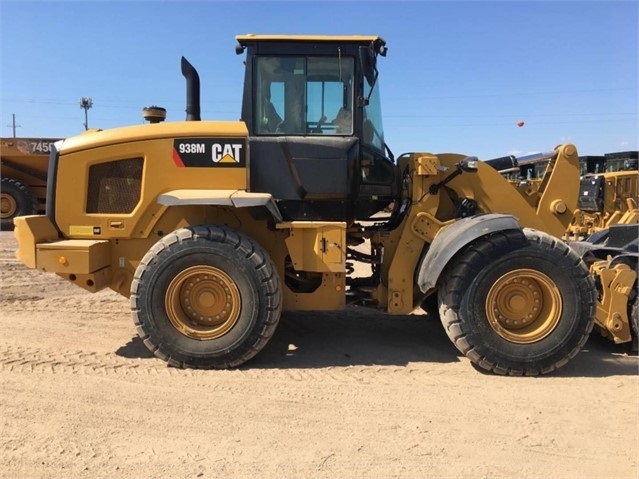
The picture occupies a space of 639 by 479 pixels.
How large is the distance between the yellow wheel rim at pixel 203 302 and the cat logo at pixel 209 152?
3.08ft

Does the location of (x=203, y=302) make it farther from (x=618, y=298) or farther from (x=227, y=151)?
(x=618, y=298)

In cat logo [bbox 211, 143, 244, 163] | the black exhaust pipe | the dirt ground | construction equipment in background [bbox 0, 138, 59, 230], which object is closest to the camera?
the dirt ground

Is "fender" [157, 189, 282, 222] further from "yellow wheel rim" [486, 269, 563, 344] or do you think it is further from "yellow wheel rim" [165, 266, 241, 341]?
"yellow wheel rim" [486, 269, 563, 344]

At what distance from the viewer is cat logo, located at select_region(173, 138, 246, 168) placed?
15.4 ft

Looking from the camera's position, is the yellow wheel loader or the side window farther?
the side window

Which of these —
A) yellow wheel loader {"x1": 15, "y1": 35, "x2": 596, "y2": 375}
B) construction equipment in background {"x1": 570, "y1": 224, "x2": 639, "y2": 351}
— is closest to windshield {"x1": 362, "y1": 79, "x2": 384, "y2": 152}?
yellow wheel loader {"x1": 15, "y1": 35, "x2": 596, "y2": 375}

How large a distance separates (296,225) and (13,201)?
14.1 meters

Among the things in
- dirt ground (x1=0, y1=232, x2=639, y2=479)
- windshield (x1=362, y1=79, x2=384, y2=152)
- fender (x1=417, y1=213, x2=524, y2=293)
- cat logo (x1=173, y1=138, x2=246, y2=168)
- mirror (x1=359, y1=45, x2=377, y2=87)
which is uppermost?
mirror (x1=359, y1=45, x2=377, y2=87)

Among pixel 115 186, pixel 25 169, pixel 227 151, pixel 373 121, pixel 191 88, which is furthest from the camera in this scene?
pixel 25 169

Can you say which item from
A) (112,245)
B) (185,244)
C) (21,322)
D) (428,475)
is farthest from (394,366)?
(21,322)

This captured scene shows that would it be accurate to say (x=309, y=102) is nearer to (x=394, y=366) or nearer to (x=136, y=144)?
(x=136, y=144)

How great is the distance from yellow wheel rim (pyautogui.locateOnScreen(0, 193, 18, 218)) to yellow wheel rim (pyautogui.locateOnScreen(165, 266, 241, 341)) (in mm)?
13652

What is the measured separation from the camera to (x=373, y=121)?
5.17 m

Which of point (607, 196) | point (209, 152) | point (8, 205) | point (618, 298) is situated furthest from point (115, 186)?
point (8, 205)
